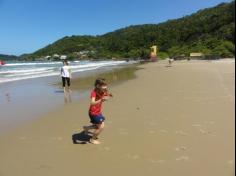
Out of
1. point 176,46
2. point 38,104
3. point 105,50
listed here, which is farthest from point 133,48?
point 38,104

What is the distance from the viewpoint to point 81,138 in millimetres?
5734

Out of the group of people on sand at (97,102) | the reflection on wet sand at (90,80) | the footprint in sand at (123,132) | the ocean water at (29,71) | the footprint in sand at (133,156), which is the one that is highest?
the group of people on sand at (97,102)

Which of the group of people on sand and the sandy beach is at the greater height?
the group of people on sand

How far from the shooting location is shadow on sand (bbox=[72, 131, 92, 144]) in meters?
5.48

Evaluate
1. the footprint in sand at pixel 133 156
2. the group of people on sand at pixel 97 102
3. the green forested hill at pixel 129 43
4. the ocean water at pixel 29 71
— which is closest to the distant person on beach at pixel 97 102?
the group of people on sand at pixel 97 102

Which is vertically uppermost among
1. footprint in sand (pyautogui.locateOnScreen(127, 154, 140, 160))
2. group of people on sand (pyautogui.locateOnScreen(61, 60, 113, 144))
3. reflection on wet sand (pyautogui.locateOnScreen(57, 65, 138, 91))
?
group of people on sand (pyautogui.locateOnScreen(61, 60, 113, 144))

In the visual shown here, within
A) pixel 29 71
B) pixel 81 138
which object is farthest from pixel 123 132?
pixel 29 71

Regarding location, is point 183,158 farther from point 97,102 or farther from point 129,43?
point 129,43

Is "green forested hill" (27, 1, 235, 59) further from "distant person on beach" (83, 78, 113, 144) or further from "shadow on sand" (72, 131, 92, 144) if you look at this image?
"distant person on beach" (83, 78, 113, 144)

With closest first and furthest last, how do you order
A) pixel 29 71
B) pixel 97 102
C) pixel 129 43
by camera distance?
pixel 97 102 → pixel 29 71 → pixel 129 43

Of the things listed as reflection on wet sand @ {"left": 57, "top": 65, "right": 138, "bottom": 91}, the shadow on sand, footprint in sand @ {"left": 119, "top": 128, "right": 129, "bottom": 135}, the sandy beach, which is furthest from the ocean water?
footprint in sand @ {"left": 119, "top": 128, "right": 129, "bottom": 135}

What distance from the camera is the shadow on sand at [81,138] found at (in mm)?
5476

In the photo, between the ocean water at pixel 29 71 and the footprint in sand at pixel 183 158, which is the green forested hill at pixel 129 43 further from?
the footprint in sand at pixel 183 158

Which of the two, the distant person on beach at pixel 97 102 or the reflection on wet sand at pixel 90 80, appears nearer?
the distant person on beach at pixel 97 102
